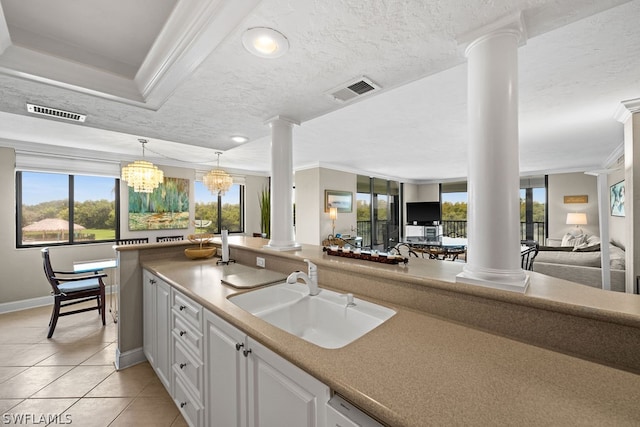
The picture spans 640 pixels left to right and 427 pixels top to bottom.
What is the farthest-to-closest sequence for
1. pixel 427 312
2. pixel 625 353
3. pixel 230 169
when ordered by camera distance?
pixel 230 169, pixel 427 312, pixel 625 353

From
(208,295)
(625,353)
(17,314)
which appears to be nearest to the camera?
(625,353)

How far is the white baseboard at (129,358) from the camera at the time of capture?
2.34 m

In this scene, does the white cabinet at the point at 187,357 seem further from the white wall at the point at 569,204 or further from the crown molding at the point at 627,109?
the white wall at the point at 569,204

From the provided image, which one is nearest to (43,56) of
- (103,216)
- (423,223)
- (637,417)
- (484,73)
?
(484,73)

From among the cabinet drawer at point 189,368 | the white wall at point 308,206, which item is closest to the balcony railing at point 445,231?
the white wall at point 308,206

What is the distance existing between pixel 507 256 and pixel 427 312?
43 cm

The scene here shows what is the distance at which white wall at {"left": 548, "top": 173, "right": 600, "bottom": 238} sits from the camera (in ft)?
20.2

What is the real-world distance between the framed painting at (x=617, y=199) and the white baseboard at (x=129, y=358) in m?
6.61

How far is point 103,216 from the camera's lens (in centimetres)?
463

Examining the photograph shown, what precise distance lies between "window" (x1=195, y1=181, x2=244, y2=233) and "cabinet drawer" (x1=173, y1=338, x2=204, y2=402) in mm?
4255

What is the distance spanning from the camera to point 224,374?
4.17 feet

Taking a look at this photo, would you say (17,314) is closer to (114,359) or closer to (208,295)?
(114,359)

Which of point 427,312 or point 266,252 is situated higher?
point 266,252

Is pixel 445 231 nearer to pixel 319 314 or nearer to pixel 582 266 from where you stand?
pixel 582 266
